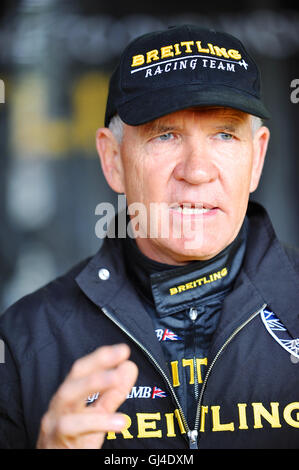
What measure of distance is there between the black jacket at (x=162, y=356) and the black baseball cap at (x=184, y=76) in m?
0.37

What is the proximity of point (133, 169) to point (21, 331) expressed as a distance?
0.49 meters

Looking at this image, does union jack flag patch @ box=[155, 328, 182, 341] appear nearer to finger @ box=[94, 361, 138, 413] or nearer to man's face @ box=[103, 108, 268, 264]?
man's face @ box=[103, 108, 268, 264]

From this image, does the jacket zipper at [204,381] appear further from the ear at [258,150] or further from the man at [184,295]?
the ear at [258,150]

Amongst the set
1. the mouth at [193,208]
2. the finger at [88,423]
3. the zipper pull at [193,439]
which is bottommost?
the zipper pull at [193,439]

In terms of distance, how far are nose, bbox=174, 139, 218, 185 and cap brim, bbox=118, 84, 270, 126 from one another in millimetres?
101

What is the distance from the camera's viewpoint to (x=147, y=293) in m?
1.58

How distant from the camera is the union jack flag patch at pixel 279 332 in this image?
141 cm

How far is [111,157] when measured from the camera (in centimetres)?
170

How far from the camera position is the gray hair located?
5.20 feet

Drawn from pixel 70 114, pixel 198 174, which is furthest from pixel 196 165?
pixel 70 114

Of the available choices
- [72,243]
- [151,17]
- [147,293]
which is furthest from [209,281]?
[151,17]

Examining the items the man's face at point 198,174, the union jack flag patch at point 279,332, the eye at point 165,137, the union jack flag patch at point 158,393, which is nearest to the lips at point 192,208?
the man's face at point 198,174

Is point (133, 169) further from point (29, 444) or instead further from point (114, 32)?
point (114, 32)
